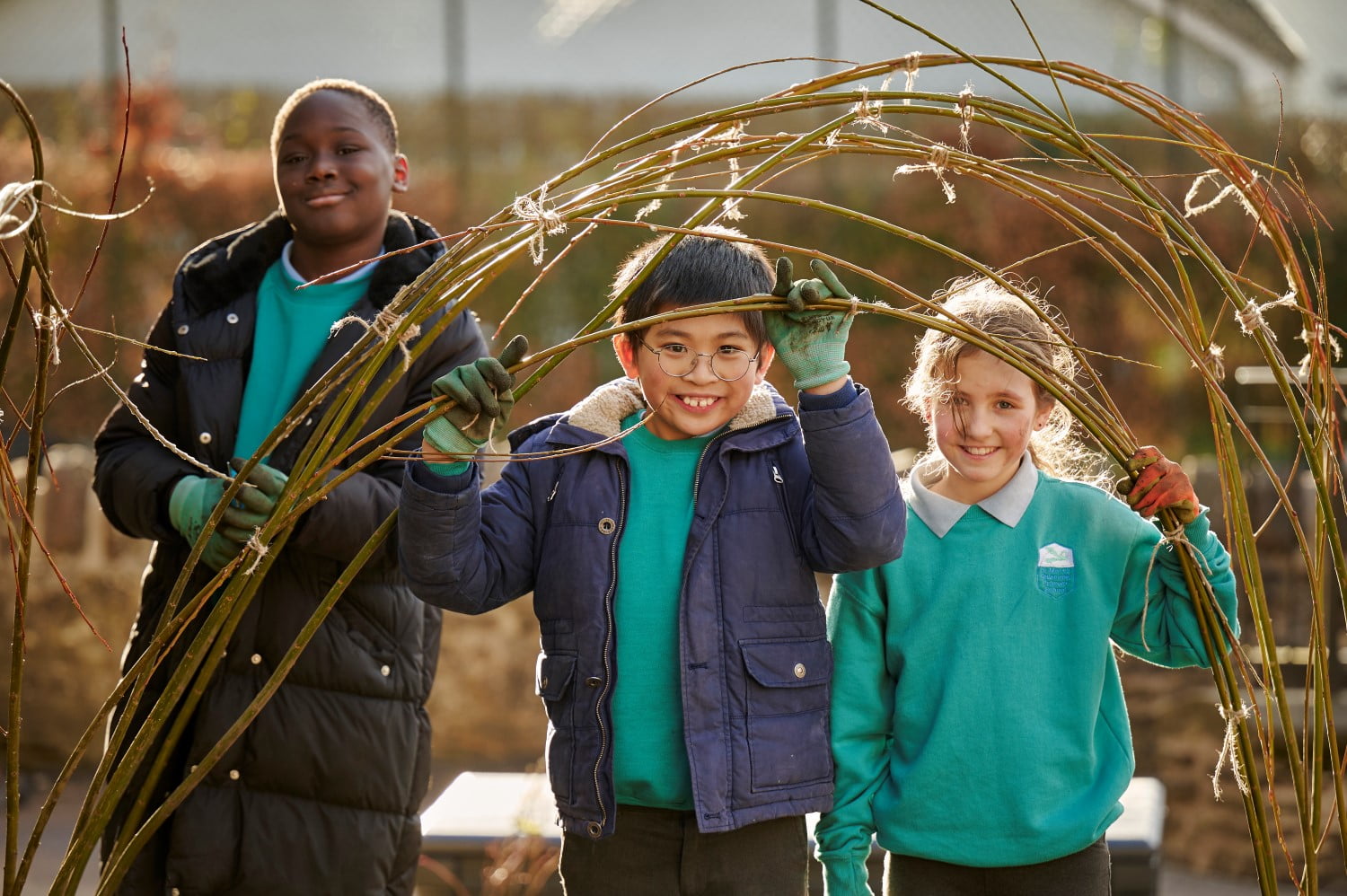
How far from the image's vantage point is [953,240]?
6.25 meters

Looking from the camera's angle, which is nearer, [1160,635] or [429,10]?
[1160,635]

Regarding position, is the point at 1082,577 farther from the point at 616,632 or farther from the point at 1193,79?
the point at 1193,79

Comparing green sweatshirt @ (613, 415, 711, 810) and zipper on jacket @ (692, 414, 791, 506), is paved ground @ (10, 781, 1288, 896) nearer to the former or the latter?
green sweatshirt @ (613, 415, 711, 810)

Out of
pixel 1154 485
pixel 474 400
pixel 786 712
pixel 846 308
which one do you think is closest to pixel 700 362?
pixel 846 308

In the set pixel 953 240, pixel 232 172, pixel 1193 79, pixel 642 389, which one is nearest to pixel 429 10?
pixel 232 172

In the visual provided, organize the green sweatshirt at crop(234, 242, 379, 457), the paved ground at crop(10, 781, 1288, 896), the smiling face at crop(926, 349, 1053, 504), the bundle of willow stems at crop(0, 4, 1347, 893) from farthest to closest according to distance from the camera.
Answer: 1. the paved ground at crop(10, 781, 1288, 896)
2. the green sweatshirt at crop(234, 242, 379, 457)
3. the smiling face at crop(926, 349, 1053, 504)
4. the bundle of willow stems at crop(0, 4, 1347, 893)

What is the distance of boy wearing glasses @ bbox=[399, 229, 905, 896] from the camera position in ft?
5.60

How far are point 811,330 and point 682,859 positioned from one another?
70cm

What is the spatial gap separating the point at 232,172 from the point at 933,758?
5430 millimetres

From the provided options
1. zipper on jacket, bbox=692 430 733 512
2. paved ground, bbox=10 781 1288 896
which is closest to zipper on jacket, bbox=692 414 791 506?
zipper on jacket, bbox=692 430 733 512

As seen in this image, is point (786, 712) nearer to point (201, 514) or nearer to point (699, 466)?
point (699, 466)

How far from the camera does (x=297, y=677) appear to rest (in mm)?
2045

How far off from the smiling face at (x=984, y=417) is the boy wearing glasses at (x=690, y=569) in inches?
8.0

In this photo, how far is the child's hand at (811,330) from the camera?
1.58 meters
